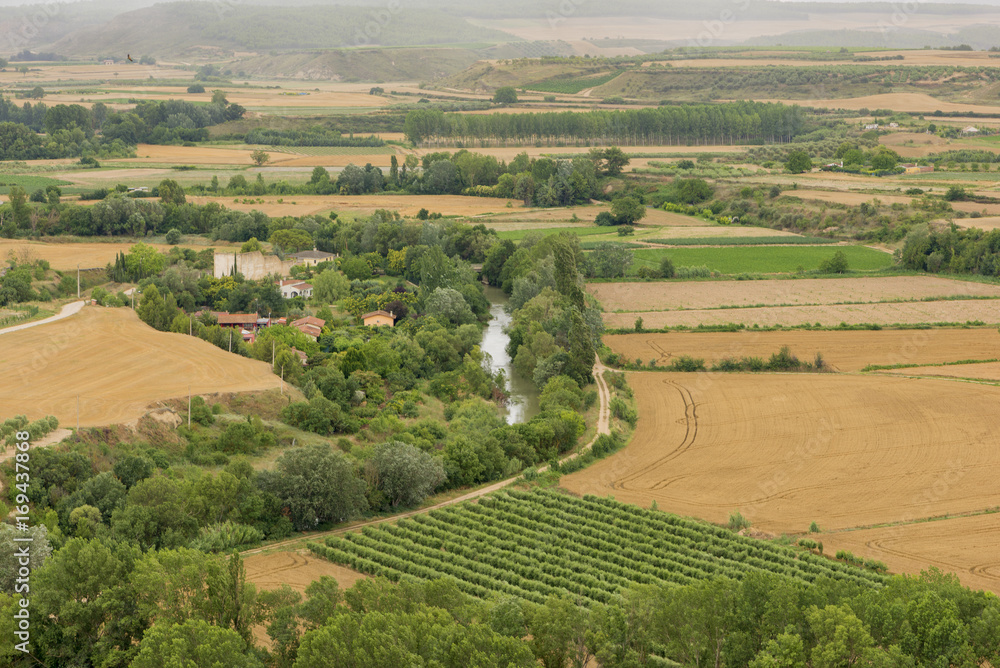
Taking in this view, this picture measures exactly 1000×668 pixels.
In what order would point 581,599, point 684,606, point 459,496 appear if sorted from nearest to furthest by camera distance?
1. point 684,606
2. point 581,599
3. point 459,496

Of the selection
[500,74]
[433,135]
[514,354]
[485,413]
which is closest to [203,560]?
[485,413]

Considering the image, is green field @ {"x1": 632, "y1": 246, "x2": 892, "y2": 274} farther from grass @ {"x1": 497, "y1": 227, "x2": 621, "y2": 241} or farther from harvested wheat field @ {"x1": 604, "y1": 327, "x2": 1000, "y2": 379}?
harvested wheat field @ {"x1": 604, "y1": 327, "x2": 1000, "y2": 379}

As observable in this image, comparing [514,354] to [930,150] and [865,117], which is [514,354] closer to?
[930,150]

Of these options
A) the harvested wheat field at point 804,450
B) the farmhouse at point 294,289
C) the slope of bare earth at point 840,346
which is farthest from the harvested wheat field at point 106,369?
the slope of bare earth at point 840,346

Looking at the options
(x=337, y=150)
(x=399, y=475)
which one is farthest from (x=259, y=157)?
(x=399, y=475)

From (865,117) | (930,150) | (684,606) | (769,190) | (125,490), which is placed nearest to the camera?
(684,606)

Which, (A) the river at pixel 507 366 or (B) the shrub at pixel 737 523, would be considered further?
(A) the river at pixel 507 366

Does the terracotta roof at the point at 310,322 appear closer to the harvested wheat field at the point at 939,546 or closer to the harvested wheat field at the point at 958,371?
the harvested wheat field at the point at 958,371
